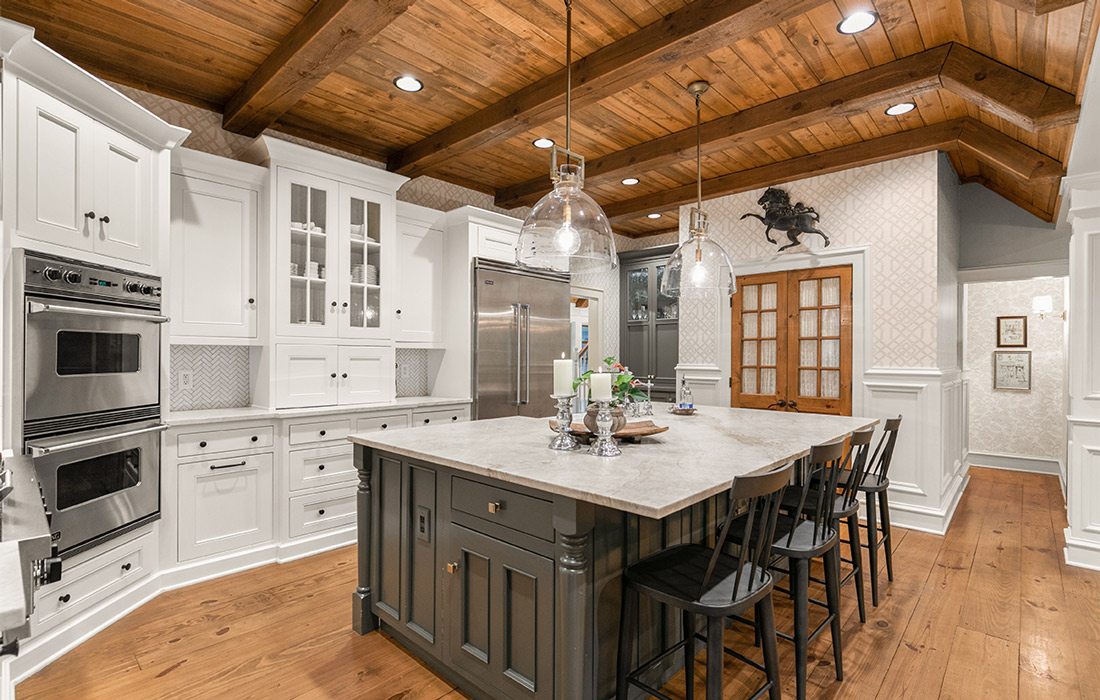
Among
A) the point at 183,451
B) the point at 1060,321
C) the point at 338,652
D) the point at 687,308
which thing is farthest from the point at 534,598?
the point at 1060,321

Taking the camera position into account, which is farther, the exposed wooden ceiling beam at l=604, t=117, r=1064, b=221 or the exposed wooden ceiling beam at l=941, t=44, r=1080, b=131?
the exposed wooden ceiling beam at l=604, t=117, r=1064, b=221

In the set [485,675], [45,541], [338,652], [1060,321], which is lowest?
[338,652]

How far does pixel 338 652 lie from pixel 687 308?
14.0 ft

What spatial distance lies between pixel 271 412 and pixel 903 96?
4180 mm

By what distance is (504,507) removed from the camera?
6.35 feet

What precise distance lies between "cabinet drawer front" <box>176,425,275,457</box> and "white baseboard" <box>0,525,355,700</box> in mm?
634

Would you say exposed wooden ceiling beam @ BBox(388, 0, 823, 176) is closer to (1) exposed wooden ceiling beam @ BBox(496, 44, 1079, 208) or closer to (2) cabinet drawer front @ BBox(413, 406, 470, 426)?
(1) exposed wooden ceiling beam @ BBox(496, 44, 1079, 208)

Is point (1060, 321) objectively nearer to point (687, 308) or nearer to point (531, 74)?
point (687, 308)

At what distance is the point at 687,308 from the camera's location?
560 centimetres

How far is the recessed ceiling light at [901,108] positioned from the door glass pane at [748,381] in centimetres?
231

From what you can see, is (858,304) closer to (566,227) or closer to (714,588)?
(566,227)

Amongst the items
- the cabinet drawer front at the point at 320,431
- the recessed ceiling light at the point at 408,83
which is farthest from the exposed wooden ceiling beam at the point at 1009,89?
the cabinet drawer front at the point at 320,431

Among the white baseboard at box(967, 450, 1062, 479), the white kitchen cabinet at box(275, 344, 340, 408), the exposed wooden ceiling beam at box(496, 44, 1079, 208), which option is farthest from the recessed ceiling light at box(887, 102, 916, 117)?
the white baseboard at box(967, 450, 1062, 479)

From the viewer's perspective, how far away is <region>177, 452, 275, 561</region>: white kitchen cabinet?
125 inches
